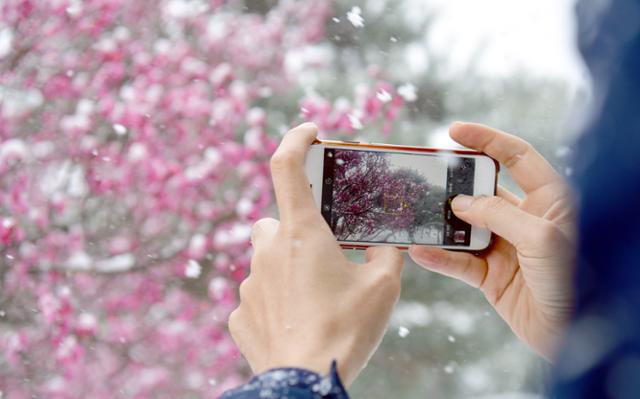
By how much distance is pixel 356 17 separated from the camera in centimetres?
181

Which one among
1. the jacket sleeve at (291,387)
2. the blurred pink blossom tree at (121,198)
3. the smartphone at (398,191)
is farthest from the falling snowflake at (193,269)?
the jacket sleeve at (291,387)

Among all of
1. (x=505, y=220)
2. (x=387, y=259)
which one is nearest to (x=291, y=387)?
(x=387, y=259)

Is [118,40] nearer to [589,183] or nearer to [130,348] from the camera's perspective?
[130,348]

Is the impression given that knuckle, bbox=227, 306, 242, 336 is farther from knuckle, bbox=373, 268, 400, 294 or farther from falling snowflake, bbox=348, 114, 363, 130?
falling snowflake, bbox=348, 114, 363, 130

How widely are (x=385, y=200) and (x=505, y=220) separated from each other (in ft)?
0.63

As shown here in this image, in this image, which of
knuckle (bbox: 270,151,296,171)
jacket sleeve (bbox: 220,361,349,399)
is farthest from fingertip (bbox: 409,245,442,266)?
jacket sleeve (bbox: 220,361,349,399)

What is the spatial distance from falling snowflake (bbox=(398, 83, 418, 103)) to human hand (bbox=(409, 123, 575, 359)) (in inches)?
36.9

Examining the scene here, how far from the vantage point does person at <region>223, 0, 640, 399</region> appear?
14 centimetres

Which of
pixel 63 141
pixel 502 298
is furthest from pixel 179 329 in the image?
pixel 502 298

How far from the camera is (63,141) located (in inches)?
67.3

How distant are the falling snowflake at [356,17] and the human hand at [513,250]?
3.41 ft

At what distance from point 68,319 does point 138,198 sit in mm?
363

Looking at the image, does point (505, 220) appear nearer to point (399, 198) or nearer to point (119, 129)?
point (399, 198)

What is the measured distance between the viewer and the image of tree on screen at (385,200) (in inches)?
33.3
